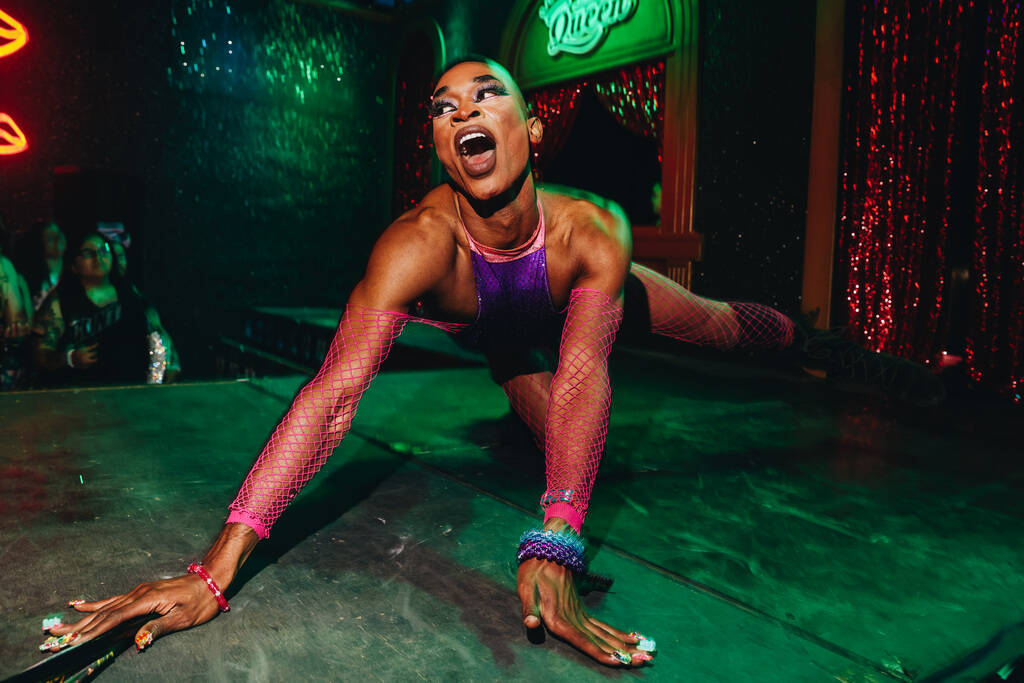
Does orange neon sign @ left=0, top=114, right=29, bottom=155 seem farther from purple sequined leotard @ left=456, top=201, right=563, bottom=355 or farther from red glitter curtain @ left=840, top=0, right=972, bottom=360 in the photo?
red glitter curtain @ left=840, top=0, right=972, bottom=360

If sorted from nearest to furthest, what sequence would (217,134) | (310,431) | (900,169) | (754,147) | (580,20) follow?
1. (310,431)
2. (900,169)
3. (754,147)
4. (580,20)
5. (217,134)

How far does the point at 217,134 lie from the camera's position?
762 cm

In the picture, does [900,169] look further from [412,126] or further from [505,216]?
[412,126]

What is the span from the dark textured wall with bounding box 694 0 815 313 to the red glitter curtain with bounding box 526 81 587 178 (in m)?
1.45

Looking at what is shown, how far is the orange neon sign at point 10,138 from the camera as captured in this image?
6665mm

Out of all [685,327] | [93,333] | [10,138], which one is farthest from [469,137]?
[10,138]

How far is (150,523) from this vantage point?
162 centimetres

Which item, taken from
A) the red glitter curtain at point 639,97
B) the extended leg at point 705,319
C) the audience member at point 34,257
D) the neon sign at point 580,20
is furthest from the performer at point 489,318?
the audience member at point 34,257

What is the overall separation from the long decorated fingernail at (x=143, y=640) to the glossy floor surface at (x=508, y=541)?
0.02 meters

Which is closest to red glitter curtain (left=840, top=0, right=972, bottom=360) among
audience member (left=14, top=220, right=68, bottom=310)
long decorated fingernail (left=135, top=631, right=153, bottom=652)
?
long decorated fingernail (left=135, top=631, right=153, bottom=652)

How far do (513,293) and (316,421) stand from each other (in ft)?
1.82

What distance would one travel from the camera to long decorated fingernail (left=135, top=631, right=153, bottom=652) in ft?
3.46

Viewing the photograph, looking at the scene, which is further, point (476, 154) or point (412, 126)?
point (412, 126)

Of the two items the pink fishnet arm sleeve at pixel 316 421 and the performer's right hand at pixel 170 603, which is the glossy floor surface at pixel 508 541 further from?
the pink fishnet arm sleeve at pixel 316 421
